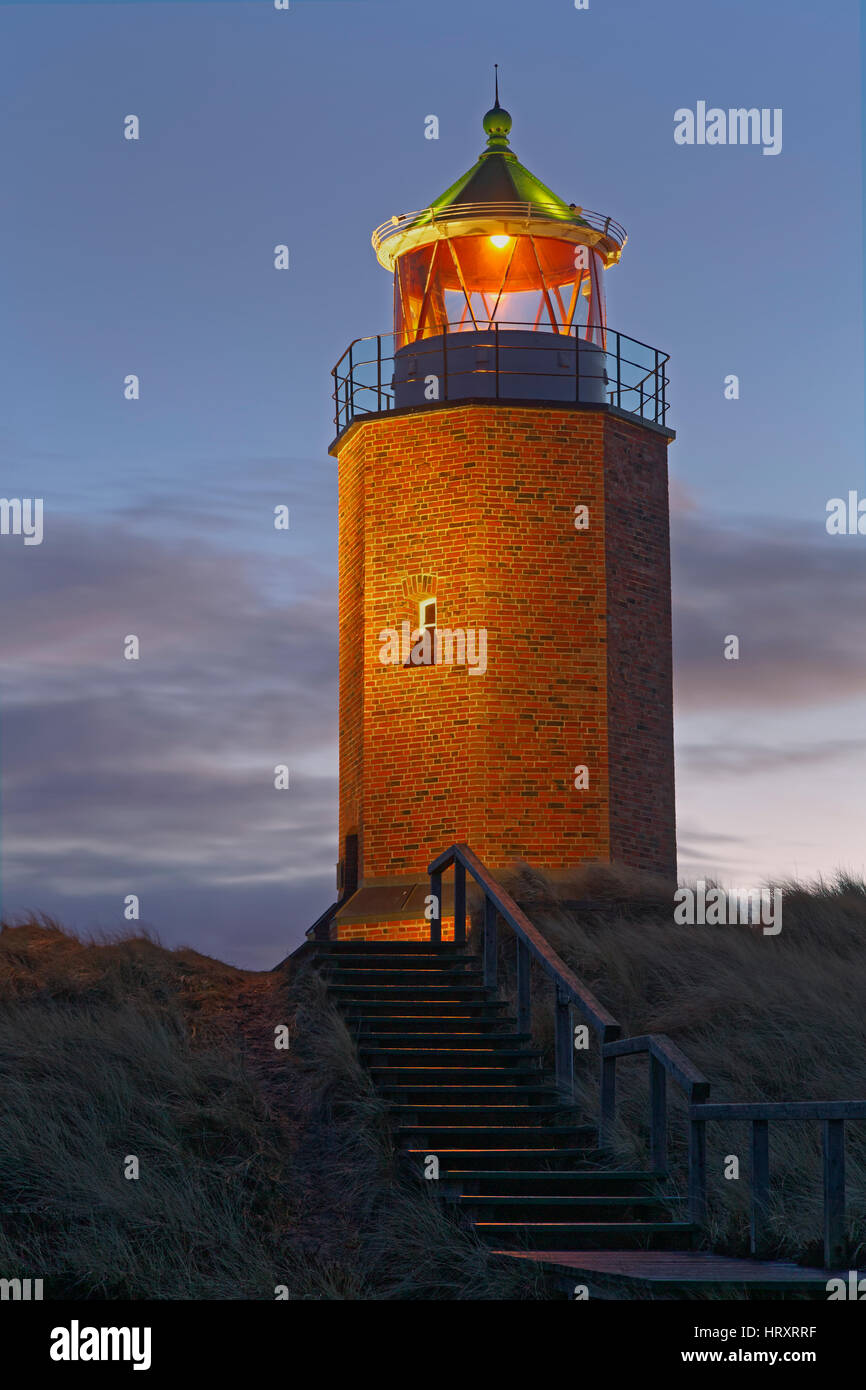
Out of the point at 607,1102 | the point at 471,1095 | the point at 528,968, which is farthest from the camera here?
the point at 528,968

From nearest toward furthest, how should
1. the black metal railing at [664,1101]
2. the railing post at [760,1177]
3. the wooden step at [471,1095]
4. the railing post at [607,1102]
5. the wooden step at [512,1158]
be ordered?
1. the black metal railing at [664,1101]
2. the railing post at [760,1177]
3. the wooden step at [512,1158]
4. the railing post at [607,1102]
5. the wooden step at [471,1095]

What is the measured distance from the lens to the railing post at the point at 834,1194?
8.89 metres

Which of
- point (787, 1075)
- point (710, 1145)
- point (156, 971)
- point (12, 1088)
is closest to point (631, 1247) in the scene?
point (710, 1145)

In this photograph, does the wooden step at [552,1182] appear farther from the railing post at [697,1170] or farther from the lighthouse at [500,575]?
the lighthouse at [500,575]

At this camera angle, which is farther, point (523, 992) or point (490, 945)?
point (490, 945)

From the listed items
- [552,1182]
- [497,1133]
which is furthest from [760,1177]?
[497,1133]

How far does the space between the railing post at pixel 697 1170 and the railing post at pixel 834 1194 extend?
1.45m

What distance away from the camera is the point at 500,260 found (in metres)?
21.8

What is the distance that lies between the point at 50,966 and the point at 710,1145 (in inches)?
255

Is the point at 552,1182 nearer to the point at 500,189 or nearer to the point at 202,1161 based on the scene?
the point at 202,1161

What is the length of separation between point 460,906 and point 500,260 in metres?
9.12

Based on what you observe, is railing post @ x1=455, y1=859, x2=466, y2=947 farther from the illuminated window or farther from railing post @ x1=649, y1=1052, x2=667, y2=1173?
the illuminated window

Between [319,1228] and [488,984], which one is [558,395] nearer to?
[488,984]

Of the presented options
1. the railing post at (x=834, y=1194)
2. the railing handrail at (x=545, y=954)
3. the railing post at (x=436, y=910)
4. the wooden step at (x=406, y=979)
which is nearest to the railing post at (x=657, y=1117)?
the railing handrail at (x=545, y=954)
